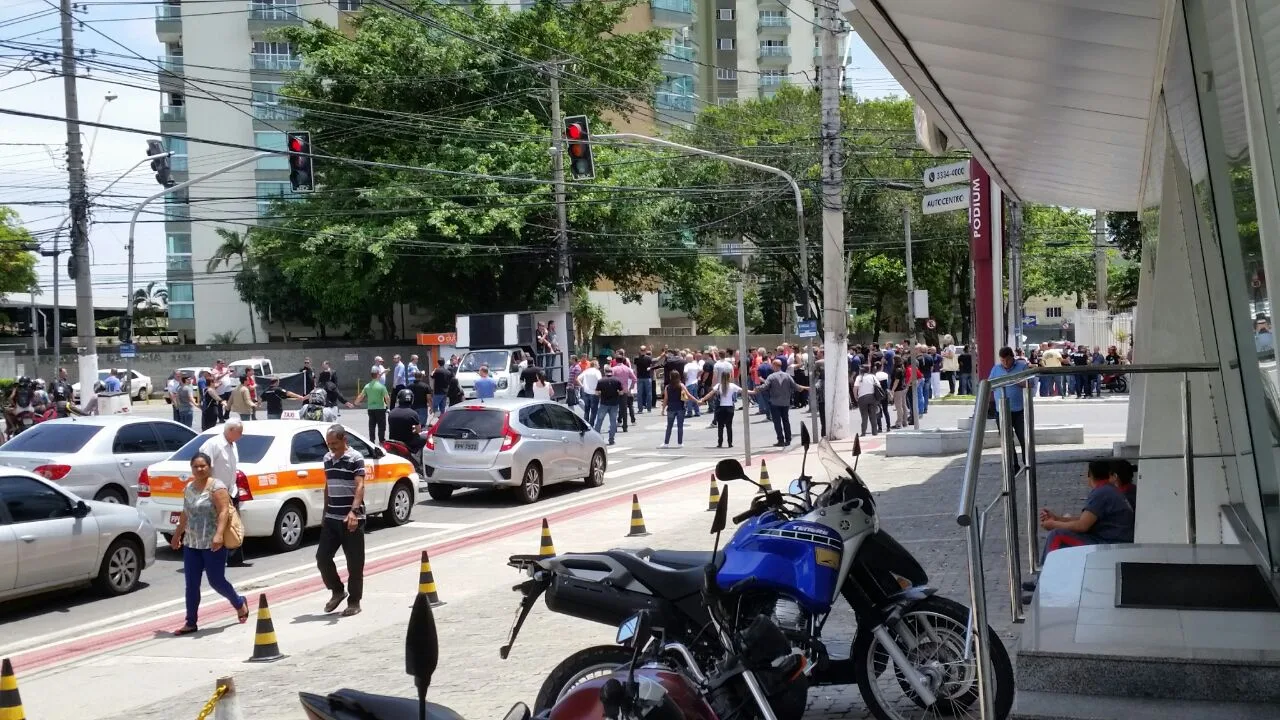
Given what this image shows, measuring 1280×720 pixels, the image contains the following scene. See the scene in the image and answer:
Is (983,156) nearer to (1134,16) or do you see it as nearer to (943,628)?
(1134,16)

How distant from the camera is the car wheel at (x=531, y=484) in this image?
18062 mm

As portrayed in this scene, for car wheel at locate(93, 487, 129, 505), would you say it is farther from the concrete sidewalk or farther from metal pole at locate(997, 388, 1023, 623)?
metal pole at locate(997, 388, 1023, 623)

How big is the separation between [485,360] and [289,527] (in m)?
21.0

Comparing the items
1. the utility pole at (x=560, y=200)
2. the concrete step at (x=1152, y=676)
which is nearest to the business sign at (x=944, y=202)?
the concrete step at (x=1152, y=676)

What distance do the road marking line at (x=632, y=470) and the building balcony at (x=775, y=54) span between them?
6778 centimetres

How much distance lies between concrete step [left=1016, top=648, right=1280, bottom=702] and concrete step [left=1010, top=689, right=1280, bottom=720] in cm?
2

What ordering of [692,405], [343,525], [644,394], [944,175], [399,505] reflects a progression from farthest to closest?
[644,394]
[692,405]
[944,175]
[399,505]
[343,525]

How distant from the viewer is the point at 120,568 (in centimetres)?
1235

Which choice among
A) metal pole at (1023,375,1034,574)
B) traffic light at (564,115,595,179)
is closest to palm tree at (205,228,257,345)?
traffic light at (564,115,595,179)

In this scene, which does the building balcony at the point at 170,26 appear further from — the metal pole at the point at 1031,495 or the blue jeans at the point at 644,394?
the metal pole at the point at 1031,495

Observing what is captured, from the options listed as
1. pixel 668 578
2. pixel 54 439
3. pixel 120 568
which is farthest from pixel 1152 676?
pixel 54 439

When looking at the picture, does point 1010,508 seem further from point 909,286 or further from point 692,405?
point 909,286

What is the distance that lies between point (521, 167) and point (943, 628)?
38259mm

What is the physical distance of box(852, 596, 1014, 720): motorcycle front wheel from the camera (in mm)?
6129
